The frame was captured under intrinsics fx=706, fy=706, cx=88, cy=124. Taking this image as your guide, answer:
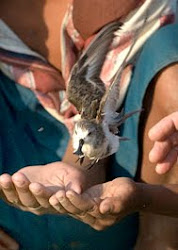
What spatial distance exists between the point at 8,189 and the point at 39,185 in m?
0.07

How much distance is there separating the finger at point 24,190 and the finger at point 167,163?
1.06 ft

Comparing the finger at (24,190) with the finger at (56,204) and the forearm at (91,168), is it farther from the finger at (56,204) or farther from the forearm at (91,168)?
the forearm at (91,168)

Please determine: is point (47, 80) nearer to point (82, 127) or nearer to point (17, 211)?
point (17, 211)

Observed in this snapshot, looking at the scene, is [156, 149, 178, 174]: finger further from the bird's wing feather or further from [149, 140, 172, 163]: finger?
the bird's wing feather

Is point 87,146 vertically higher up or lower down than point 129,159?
higher up

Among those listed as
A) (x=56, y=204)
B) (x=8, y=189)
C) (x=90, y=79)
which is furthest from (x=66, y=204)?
(x=90, y=79)

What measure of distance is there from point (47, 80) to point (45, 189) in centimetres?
69

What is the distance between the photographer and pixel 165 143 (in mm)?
1573

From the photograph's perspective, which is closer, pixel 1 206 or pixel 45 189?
pixel 45 189

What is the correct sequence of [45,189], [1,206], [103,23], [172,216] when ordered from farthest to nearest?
[103,23], [1,206], [172,216], [45,189]

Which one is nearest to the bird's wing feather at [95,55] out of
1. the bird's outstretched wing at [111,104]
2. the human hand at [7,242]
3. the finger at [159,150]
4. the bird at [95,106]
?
the bird at [95,106]

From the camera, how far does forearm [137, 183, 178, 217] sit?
5.07 feet

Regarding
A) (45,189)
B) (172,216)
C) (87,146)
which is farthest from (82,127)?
(172,216)

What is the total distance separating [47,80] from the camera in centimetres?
204
